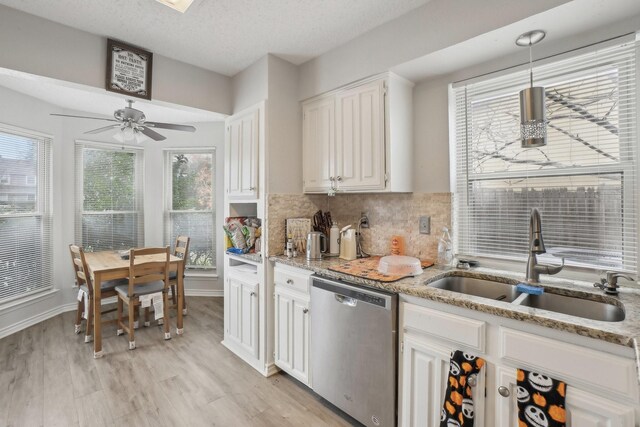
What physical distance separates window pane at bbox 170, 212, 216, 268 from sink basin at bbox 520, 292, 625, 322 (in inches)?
161

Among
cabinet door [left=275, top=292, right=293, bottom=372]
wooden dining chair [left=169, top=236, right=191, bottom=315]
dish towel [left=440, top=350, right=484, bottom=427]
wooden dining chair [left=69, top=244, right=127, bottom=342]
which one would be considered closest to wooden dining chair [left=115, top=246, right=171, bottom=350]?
wooden dining chair [left=69, top=244, right=127, bottom=342]

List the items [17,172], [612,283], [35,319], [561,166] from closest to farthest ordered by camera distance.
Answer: [612,283], [561,166], [17,172], [35,319]

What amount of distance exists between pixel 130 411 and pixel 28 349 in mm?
1725

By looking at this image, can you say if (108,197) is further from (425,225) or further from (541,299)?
(541,299)

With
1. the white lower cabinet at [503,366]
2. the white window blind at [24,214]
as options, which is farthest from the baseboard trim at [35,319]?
the white lower cabinet at [503,366]

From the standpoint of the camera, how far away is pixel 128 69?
7.61 ft

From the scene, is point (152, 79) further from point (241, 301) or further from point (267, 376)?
point (267, 376)

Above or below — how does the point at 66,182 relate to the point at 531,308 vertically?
above

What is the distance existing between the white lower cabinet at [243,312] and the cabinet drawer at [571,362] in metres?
1.82

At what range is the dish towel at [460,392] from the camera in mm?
1351

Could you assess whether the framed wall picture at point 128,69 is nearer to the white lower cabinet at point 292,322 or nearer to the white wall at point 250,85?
the white wall at point 250,85

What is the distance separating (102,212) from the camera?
421cm

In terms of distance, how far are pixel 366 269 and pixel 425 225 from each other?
61 cm

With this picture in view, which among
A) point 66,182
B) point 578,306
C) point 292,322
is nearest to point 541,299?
point 578,306
